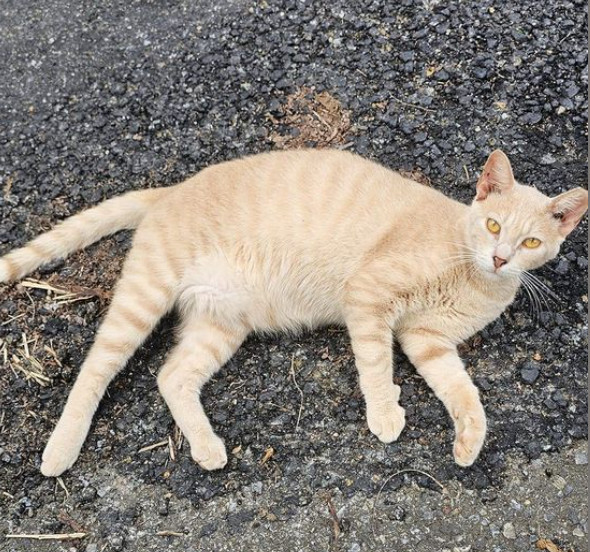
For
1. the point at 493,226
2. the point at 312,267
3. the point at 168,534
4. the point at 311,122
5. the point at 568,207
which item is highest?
the point at 568,207

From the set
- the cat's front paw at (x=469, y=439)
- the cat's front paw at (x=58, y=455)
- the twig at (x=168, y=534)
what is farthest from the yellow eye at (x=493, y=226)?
the cat's front paw at (x=58, y=455)

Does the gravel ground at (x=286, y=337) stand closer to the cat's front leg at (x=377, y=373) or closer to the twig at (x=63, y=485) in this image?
the twig at (x=63, y=485)

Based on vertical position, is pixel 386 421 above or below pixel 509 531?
above

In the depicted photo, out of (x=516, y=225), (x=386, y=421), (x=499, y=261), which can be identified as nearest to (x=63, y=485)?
(x=386, y=421)

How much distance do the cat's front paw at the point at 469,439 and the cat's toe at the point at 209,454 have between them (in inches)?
45.5

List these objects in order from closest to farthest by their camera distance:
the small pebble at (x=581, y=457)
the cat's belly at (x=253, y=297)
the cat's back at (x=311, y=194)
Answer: the small pebble at (x=581, y=457) → the cat's back at (x=311, y=194) → the cat's belly at (x=253, y=297)

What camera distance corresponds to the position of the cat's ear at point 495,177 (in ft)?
10.4

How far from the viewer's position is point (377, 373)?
3.36 metres

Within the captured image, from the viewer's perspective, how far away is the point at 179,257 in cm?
371

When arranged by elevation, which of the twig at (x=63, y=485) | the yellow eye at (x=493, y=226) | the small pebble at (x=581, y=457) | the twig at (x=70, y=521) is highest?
the yellow eye at (x=493, y=226)

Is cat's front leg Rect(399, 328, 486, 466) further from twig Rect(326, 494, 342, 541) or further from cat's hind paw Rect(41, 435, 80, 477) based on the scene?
cat's hind paw Rect(41, 435, 80, 477)

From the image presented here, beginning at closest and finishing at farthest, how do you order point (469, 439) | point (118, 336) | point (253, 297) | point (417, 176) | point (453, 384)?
point (469, 439), point (453, 384), point (118, 336), point (253, 297), point (417, 176)

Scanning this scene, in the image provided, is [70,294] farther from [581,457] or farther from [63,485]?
[581,457]

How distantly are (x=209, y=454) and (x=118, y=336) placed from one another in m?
0.82
